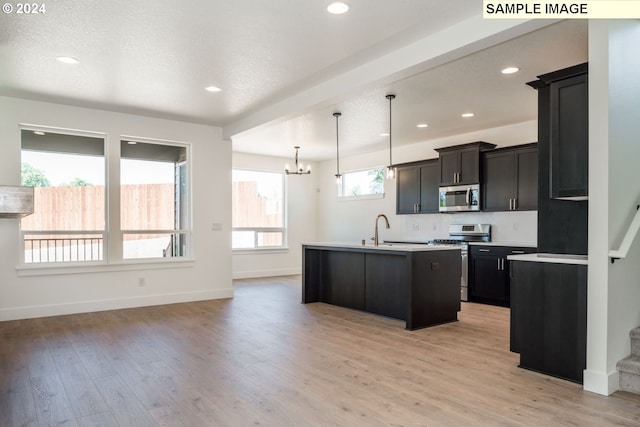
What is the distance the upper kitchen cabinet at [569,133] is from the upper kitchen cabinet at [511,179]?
294 cm

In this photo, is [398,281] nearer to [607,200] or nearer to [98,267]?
[607,200]

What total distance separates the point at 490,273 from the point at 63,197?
20.2 feet

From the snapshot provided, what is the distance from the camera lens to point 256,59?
3959mm

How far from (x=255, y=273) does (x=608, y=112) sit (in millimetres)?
7562

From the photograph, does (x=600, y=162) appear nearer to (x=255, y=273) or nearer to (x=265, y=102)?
(x=265, y=102)

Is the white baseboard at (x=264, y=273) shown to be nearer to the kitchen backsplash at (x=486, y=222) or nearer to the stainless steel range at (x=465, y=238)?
the kitchen backsplash at (x=486, y=222)

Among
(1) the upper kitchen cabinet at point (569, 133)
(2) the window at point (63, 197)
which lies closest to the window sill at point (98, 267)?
(2) the window at point (63, 197)

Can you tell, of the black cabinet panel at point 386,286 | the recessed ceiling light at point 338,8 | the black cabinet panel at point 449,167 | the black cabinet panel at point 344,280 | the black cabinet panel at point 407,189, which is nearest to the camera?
the recessed ceiling light at point 338,8

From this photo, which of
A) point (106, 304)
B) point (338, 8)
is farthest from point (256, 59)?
point (106, 304)

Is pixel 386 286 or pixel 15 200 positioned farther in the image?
pixel 386 286

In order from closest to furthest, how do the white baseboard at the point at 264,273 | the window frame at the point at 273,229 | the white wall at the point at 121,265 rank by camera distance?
the white wall at the point at 121,265, the white baseboard at the point at 264,273, the window frame at the point at 273,229

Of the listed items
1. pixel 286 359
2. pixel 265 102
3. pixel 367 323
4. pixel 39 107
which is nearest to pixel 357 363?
pixel 286 359

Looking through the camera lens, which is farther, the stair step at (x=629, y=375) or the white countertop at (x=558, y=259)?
the white countertop at (x=558, y=259)

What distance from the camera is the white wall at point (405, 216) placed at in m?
6.47
